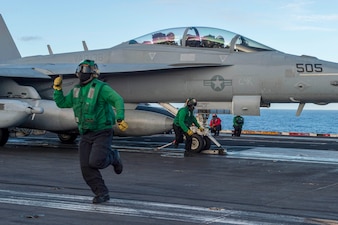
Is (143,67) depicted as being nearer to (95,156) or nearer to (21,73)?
(21,73)

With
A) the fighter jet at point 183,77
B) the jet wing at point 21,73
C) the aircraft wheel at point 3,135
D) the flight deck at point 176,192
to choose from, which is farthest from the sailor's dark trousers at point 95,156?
the aircraft wheel at point 3,135

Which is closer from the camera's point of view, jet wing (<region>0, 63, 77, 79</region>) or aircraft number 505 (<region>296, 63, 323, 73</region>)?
aircraft number 505 (<region>296, 63, 323, 73</region>)

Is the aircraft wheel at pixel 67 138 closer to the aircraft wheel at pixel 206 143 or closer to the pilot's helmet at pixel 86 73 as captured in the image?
the aircraft wheel at pixel 206 143

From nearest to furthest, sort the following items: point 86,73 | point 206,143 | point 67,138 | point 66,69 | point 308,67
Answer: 1. point 86,73
2. point 308,67
3. point 206,143
4. point 66,69
5. point 67,138

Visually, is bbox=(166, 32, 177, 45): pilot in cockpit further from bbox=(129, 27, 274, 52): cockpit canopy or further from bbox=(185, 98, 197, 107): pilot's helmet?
bbox=(185, 98, 197, 107): pilot's helmet

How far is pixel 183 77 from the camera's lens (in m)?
15.1

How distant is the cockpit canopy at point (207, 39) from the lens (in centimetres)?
1495

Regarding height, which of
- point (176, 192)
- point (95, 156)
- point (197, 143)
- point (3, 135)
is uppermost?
point (3, 135)

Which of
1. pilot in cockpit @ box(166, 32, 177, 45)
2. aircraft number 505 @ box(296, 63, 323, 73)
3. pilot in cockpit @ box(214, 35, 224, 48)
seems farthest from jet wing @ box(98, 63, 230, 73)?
aircraft number 505 @ box(296, 63, 323, 73)

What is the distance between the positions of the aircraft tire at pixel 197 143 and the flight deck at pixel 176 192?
1.85 meters

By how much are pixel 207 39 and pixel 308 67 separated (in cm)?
311

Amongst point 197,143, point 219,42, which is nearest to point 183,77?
point 219,42

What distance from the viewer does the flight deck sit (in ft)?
18.7

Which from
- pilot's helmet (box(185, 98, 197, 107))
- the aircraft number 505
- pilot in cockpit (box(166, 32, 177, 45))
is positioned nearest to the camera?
the aircraft number 505
